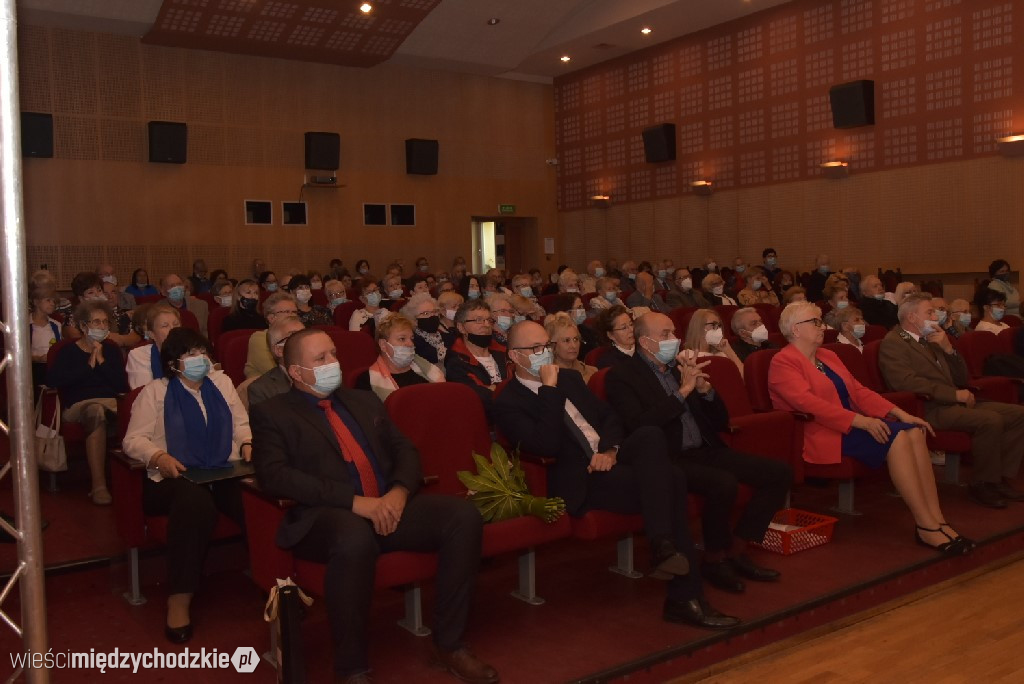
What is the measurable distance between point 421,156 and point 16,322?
1340cm

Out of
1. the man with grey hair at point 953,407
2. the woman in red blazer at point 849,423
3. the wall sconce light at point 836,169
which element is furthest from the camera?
the wall sconce light at point 836,169

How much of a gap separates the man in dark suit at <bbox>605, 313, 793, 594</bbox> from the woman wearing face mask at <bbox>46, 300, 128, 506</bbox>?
2.79m

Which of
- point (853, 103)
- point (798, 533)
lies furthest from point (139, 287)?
point (853, 103)

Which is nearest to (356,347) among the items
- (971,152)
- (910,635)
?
(910,635)

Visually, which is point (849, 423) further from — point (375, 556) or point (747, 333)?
point (375, 556)

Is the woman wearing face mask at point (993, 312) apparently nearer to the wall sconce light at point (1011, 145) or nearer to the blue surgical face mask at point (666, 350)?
the blue surgical face mask at point (666, 350)

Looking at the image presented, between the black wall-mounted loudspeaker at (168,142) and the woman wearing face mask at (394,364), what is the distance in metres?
9.75

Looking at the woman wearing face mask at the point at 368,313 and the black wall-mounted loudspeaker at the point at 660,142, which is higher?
the black wall-mounted loudspeaker at the point at 660,142

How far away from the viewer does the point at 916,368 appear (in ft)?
16.8

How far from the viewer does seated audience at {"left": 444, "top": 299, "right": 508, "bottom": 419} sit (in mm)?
4684

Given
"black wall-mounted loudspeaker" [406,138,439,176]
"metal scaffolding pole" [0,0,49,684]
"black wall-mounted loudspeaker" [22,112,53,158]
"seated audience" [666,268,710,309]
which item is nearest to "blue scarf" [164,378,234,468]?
"metal scaffolding pole" [0,0,49,684]

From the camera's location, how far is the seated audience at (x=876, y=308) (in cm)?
838

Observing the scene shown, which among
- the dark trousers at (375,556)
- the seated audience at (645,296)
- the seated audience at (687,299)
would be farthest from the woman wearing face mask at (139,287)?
the dark trousers at (375,556)

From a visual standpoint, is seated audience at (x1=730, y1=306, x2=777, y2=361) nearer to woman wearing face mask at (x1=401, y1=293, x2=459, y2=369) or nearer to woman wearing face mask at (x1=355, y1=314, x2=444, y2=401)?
woman wearing face mask at (x1=401, y1=293, x2=459, y2=369)
